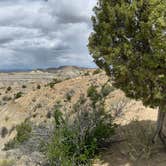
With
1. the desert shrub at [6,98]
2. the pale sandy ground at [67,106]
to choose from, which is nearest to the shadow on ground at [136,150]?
the pale sandy ground at [67,106]

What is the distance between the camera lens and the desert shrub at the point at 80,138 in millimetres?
14203

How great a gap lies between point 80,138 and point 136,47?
3.78 meters

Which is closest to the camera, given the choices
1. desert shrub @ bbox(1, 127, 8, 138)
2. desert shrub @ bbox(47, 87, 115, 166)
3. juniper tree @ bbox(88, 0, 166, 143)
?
juniper tree @ bbox(88, 0, 166, 143)

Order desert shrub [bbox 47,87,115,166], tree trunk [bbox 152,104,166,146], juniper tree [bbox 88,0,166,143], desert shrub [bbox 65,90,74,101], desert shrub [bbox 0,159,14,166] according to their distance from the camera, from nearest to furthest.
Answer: juniper tree [bbox 88,0,166,143] < tree trunk [bbox 152,104,166,146] < desert shrub [bbox 47,87,115,166] < desert shrub [bbox 0,159,14,166] < desert shrub [bbox 65,90,74,101]

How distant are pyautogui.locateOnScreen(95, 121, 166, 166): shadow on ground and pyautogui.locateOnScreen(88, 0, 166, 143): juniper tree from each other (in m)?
1.87

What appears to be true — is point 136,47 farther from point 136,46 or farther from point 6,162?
point 6,162

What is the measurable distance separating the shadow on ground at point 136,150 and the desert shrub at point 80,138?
50cm

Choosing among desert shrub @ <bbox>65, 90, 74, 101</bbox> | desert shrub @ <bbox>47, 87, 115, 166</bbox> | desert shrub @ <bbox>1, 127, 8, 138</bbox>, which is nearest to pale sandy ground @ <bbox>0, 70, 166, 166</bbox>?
desert shrub @ <bbox>65, 90, 74, 101</bbox>

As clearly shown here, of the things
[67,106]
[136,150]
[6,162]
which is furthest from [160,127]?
[67,106]

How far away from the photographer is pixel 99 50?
1318cm

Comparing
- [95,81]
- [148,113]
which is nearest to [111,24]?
[148,113]

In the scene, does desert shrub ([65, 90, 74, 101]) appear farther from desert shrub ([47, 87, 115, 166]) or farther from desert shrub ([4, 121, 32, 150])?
desert shrub ([47, 87, 115, 166])

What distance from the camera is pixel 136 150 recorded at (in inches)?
568

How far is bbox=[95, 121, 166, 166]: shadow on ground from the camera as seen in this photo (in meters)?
13.9
